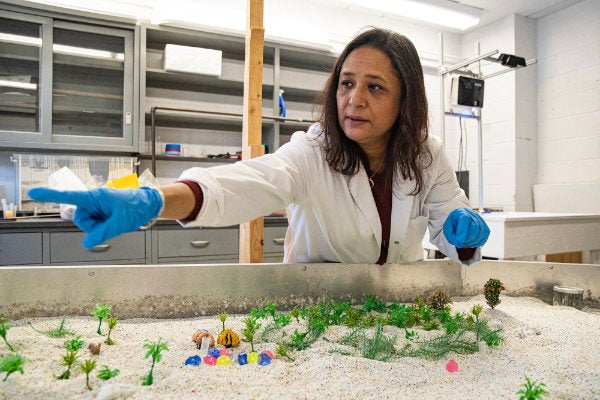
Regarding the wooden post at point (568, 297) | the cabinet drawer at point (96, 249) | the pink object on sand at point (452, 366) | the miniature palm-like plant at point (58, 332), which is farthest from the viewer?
the cabinet drawer at point (96, 249)

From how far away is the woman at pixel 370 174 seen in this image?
1161 mm

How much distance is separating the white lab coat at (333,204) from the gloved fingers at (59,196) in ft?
1.10

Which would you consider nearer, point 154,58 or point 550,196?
point 154,58

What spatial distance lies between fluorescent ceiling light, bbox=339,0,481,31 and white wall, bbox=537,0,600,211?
3.15ft

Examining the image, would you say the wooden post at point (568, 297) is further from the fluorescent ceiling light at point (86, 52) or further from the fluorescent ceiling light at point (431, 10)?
the fluorescent ceiling light at point (86, 52)

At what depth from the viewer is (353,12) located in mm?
3947

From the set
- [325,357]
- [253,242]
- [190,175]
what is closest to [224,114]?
[253,242]

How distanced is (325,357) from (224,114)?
8.34 feet

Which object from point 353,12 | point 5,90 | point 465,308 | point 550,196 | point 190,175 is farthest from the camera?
point 353,12

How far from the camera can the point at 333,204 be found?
1.22m

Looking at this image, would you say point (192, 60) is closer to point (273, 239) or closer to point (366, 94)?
point (273, 239)

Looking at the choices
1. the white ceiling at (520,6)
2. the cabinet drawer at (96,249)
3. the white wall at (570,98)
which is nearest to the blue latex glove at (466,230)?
the cabinet drawer at (96,249)

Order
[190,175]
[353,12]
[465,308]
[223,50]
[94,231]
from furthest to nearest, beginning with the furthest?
[353,12] → [223,50] → [465,308] → [190,175] → [94,231]

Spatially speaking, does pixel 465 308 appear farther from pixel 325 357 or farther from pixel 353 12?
pixel 353 12
